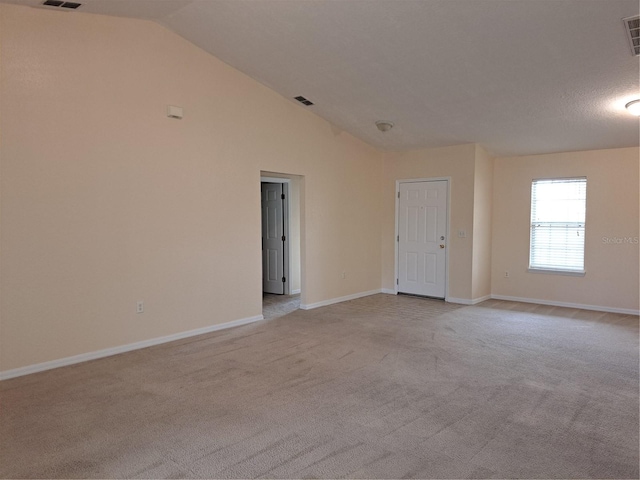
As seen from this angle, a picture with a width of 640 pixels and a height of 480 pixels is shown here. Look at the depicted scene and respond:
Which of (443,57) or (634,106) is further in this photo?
(634,106)

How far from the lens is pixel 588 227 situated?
600 cm

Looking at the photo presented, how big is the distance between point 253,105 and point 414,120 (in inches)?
83.1

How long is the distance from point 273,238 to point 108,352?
145 inches

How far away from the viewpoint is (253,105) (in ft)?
17.3

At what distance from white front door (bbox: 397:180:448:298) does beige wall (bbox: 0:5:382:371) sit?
2110 mm

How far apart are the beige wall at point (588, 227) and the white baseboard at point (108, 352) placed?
4241mm

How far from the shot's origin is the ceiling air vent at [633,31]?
10.1ft

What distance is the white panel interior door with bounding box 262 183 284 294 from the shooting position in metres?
7.27

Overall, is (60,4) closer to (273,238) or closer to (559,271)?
(273,238)

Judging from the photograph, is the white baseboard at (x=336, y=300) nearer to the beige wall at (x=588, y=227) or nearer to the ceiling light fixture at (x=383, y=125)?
the beige wall at (x=588, y=227)

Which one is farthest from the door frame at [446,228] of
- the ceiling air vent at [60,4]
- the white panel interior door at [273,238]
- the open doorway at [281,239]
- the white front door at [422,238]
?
the ceiling air vent at [60,4]

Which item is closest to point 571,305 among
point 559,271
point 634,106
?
point 559,271

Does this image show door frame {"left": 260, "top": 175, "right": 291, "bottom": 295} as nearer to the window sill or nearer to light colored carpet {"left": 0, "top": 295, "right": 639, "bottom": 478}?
light colored carpet {"left": 0, "top": 295, "right": 639, "bottom": 478}

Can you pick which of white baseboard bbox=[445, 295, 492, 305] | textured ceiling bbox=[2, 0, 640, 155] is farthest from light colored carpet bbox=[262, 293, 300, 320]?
textured ceiling bbox=[2, 0, 640, 155]
